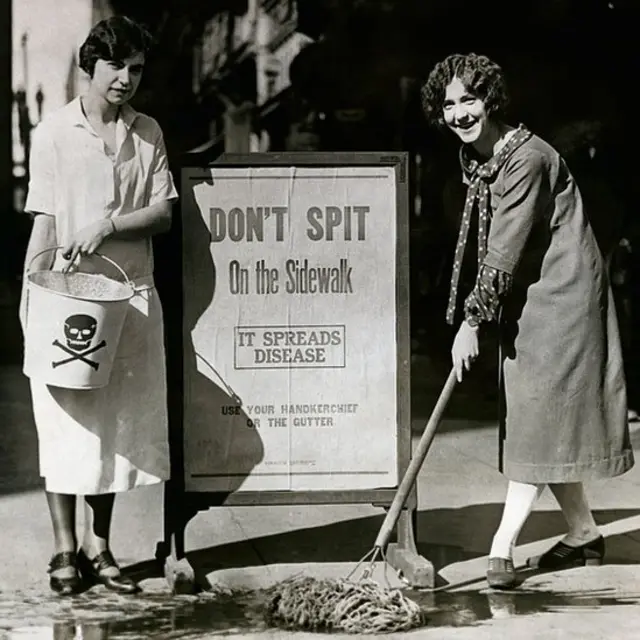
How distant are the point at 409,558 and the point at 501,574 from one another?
0.35 meters

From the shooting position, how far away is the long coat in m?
5.22

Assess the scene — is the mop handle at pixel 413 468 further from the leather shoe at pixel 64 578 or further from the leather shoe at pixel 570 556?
the leather shoe at pixel 64 578

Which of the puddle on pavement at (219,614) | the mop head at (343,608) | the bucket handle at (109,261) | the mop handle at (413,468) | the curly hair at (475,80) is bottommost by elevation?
the puddle on pavement at (219,614)

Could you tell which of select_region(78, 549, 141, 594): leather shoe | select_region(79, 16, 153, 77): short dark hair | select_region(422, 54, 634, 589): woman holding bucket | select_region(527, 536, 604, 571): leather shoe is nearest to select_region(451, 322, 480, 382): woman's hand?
select_region(422, 54, 634, 589): woman holding bucket

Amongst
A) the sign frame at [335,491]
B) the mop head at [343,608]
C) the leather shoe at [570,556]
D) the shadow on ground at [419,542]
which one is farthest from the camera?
the shadow on ground at [419,542]

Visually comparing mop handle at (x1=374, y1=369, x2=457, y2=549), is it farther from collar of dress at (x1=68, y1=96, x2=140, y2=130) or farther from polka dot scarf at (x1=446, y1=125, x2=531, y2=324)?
collar of dress at (x1=68, y1=96, x2=140, y2=130)

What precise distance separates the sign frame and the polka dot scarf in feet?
0.76

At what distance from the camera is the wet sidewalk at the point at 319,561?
4.73 meters

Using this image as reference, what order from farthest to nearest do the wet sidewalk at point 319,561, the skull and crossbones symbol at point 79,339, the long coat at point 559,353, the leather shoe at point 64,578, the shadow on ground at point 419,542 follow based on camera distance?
1. the shadow on ground at point 419,542
2. the long coat at point 559,353
3. the leather shoe at point 64,578
4. the skull and crossbones symbol at point 79,339
5. the wet sidewalk at point 319,561

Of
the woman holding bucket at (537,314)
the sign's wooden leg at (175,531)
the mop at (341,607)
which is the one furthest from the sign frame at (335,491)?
the mop at (341,607)

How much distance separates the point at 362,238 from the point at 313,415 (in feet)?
2.27

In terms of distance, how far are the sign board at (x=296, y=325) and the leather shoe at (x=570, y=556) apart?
65 centimetres

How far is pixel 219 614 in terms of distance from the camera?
4.91 metres

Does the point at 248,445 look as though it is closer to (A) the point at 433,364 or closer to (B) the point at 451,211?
(A) the point at 433,364
